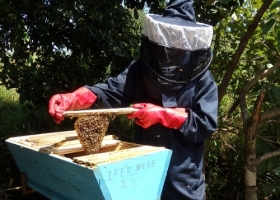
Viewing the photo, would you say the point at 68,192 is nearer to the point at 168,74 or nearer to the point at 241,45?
the point at 168,74

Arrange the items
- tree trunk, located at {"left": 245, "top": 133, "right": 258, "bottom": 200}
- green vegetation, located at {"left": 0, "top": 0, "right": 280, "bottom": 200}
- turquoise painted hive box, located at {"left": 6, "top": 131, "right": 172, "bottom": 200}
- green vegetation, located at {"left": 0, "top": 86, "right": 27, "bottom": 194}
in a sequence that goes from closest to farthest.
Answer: turquoise painted hive box, located at {"left": 6, "top": 131, "right": 172, "bottom": 200} < tree trunk, located at {"left": 245, "top": 133, "right": 258, "bottom": 200} < green vegetation, located at {"left": 0, "top": 0, "right": 280, "bottom": 200} < green vegetation, located at {"left": 0, "top": 86, "right": 27, "bottom": 194}

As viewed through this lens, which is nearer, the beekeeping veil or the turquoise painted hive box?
the turquoise painted hive box

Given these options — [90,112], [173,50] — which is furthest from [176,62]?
[90,112]

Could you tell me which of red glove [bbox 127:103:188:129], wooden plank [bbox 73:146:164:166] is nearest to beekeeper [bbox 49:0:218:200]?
red glove [bbox 127:103:188:129]


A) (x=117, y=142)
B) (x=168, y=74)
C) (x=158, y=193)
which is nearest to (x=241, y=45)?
(x=168, y=74)

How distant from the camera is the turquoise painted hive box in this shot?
4.35ft

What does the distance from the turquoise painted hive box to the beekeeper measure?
15cm

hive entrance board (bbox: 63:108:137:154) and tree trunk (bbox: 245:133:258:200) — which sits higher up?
hive entrance board (bbox: 63:108:137:154)

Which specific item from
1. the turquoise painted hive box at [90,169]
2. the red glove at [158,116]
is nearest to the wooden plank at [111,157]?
the turquoise painted hive box at [90,169]

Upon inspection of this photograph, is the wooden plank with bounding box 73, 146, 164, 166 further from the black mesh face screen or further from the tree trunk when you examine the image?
the tree trunk

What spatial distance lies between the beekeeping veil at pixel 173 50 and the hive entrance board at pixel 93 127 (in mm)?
252

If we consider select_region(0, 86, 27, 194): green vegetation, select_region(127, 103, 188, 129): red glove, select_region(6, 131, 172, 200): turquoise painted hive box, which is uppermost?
select_region(127, 103, 188, 129): red glove

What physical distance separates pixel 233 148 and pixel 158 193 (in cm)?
199

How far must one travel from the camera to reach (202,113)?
167cm
